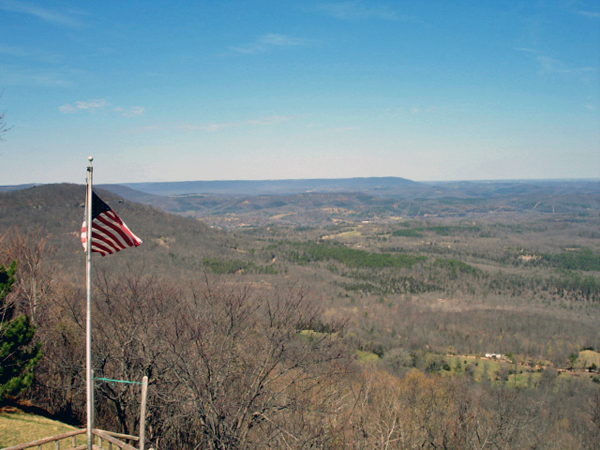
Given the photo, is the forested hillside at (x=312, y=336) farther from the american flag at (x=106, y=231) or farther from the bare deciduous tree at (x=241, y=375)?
the american flag at (x=106, y=231)

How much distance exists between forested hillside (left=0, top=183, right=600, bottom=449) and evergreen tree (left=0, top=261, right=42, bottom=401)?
6.11ft

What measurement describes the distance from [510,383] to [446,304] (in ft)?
152

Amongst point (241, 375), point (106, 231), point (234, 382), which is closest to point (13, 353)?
point (234, 382)

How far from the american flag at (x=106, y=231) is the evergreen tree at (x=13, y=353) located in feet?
32.3

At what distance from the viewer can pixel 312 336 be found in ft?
78.6

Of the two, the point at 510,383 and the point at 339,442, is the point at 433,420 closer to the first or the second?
the point at 339,442

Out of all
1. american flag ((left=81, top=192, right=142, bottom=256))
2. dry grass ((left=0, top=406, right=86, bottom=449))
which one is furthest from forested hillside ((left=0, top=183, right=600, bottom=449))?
american flag ((left=81, top=192, right=142, bottom=256))

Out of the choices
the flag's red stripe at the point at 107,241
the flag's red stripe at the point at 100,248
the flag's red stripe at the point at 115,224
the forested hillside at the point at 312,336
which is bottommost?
the forested hillside at the point at 312,336

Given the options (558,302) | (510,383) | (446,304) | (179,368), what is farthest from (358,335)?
(558,302)

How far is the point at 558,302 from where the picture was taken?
113m

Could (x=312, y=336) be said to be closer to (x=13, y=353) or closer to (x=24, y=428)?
(x=24, y=428)

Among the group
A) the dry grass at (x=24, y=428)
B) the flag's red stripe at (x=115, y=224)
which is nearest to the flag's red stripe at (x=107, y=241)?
the flag's red stripe at (x=115, y=224)

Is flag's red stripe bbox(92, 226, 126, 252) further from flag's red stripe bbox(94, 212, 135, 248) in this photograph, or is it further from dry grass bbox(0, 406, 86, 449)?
dry grass bbox(0, 406, 86, 449)

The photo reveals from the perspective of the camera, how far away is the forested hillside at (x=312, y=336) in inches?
707
